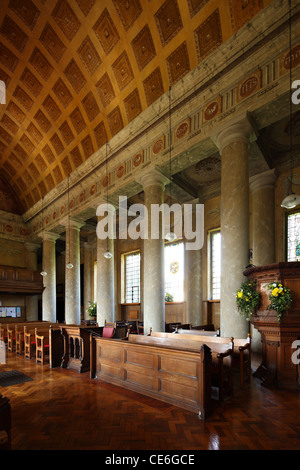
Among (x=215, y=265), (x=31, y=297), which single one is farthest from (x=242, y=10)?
(x=31, y=297)

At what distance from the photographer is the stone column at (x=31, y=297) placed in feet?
56.9

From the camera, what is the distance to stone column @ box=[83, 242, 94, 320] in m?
19.1

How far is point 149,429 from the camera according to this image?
3270 mm

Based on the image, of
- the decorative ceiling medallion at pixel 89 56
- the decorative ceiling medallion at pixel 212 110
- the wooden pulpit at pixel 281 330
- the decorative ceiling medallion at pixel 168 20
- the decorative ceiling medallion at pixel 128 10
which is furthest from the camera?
→ the decorative ceiling medallion at pixel 89 56

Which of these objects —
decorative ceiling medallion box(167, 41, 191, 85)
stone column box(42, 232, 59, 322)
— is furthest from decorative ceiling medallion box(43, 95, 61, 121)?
stone column box(42, 232, 59, 322)

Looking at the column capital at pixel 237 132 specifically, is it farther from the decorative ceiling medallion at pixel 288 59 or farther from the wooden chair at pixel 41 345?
the wooden chair at pixel 41 345

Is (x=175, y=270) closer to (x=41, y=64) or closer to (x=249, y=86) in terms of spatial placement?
(x=249, y=86)

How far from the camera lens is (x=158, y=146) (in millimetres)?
8703

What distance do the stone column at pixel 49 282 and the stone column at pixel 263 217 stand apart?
11185mm

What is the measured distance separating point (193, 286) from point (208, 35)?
9.04m

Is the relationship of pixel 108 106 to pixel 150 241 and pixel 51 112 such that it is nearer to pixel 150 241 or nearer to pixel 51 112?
pixel 51 112
